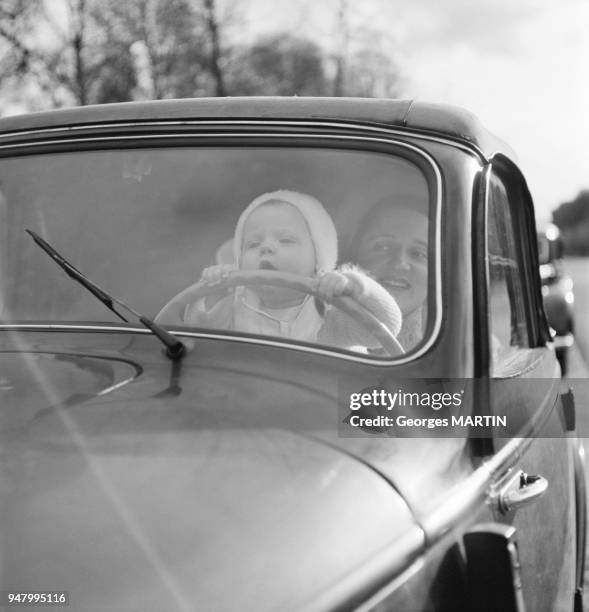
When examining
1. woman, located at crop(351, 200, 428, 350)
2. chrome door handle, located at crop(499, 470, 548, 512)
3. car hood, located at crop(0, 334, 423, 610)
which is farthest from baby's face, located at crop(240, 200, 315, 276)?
chrome door handle, located at crop(499, 470, 548, 512)

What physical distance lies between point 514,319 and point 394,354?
0.85m

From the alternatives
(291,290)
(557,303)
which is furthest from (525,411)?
(557,303)

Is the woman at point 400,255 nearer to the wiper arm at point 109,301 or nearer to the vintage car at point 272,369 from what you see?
the vintage car at point 272,369

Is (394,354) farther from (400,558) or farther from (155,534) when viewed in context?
(155,534)

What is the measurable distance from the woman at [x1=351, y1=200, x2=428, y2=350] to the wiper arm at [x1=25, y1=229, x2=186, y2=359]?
42 cm

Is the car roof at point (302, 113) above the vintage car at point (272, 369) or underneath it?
above

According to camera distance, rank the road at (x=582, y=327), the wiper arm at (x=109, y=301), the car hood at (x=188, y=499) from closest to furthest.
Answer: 1. the car hood at (x=188, y=499)
2. the wiper arm at (x=109, y=301)
3. the road at (x=582, y=327)

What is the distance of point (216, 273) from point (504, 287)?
2.54 feet

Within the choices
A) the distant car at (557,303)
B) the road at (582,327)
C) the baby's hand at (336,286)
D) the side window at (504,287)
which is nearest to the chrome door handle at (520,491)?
the side window at (504,287)

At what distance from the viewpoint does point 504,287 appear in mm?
2318

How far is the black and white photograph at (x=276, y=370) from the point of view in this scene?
1232 mm

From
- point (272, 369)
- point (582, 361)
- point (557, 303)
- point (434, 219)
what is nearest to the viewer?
point (272, 369)

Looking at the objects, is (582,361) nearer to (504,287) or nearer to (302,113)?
(504,287)

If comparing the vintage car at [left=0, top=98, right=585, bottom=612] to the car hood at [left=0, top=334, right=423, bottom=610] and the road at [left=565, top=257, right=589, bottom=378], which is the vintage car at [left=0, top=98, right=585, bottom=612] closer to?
the car hood at [left=0, top=334, right=423, bottom=610]
